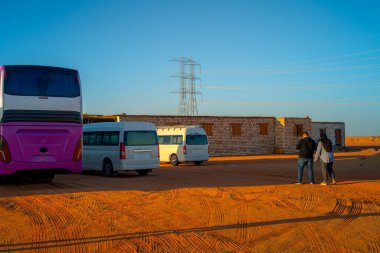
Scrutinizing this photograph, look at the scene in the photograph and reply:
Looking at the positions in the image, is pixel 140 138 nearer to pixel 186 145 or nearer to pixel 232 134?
pixel 186 145

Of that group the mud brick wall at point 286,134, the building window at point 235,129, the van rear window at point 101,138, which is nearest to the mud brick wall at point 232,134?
the building window at point 235,129

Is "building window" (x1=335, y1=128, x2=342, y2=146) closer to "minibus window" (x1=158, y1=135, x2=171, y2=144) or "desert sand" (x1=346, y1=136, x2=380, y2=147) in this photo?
"desert sand" (x1=346, y1=136, x2=380, y2=147)

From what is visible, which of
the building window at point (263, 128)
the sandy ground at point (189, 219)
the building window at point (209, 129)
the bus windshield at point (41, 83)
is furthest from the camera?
the building window at point (263, 128)

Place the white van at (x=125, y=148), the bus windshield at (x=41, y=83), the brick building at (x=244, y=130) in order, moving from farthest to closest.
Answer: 1. the brick building at (x=244, y=130)
2. the white van at (x=125, y=148)
3. the bus windshield at (x=41, y=83)

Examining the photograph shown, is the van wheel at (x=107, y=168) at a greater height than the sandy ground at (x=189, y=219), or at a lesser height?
greater

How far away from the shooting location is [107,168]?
20.0 metres

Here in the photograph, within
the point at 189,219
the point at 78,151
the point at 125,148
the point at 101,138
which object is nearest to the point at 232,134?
the point at 101,138

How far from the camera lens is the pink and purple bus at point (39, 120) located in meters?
14.1

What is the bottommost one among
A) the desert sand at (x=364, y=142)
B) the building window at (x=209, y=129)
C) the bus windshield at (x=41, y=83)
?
the desert sand at (x=364, y=142)

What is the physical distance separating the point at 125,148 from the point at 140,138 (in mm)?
853

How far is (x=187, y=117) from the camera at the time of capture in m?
39.4

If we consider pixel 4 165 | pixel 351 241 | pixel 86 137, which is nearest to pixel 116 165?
pixel 86 137

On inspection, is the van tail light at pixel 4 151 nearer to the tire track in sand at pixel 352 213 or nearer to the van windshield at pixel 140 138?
the van windshield at pixel 140 138

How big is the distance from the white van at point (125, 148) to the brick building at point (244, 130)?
15633 millimetres
